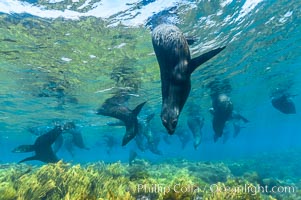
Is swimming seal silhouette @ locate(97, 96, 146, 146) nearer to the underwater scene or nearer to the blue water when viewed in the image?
the underwater scene

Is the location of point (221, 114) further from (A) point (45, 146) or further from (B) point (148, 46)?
(A) point (45, 146)

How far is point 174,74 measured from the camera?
4.50m

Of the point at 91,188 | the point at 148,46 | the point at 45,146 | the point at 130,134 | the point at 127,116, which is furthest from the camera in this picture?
the point at 148,46

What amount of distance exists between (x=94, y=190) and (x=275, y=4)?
12245 mm

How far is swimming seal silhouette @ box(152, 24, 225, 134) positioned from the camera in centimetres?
433

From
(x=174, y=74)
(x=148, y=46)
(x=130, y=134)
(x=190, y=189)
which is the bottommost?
(x=190, y=189)

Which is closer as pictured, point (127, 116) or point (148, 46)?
point (127, 116)

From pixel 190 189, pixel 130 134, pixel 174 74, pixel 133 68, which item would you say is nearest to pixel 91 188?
pixel 130 134

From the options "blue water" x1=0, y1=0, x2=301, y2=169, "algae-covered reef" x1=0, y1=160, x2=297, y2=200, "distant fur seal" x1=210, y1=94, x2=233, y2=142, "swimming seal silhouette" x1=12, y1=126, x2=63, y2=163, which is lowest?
"algae-covered reef" x1=0, y1=160, x2=297, y2=200

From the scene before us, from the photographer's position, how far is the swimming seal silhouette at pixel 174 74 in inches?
170

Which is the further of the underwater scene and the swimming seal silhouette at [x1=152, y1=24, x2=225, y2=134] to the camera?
the underwater scene

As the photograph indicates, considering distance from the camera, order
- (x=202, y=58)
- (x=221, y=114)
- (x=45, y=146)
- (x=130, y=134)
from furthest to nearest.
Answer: (x=221, y=114) < (x=45, y=146) < (x=130, y=134) < (x=202, y=58)

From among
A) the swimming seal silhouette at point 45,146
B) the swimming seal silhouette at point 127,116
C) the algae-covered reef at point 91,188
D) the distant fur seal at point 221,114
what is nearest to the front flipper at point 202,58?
the swimming seal silhouette at point 127,116

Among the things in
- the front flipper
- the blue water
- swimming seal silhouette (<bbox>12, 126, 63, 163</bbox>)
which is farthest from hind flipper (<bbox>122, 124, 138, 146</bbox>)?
the blue water
